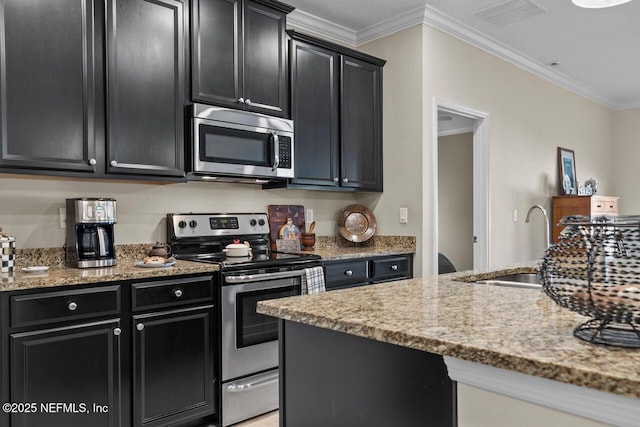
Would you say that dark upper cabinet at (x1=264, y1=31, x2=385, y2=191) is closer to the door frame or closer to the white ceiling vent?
the white ceiling vent

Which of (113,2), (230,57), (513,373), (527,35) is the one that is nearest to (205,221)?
(230,57)

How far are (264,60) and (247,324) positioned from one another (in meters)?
1.72

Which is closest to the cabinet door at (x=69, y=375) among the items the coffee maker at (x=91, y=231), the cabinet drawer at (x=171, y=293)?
the cabinet drawer at (x=171, y=293)

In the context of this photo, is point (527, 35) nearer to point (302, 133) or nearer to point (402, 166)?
point (402, 166)

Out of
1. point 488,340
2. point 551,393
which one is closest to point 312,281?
point 488,340

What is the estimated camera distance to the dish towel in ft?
9.80

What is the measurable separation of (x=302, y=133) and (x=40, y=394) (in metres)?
2.28

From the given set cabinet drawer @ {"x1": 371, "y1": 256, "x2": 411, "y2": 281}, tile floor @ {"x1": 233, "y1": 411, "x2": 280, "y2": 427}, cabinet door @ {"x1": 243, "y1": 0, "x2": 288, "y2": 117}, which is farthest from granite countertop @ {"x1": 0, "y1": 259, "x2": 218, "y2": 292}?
cabinet drawer @ {"x1": 371, "y1": 256, "x2": 411, "y2": 281}

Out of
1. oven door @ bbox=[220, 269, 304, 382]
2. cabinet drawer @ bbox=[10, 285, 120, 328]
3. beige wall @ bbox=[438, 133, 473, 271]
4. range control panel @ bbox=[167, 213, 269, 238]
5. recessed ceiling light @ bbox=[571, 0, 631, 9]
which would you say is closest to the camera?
cabinet drawer @ bbox=[10, 285, 120, 328]

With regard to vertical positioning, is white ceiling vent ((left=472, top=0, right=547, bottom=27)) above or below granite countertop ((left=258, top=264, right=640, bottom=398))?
above

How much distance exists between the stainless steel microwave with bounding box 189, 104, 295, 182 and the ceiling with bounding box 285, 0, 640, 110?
42.0 inches

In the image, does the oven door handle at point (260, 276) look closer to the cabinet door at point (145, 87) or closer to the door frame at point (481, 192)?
the cabinet door at point (145, 87)

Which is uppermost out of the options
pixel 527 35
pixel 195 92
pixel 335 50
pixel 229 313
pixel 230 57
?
pixel 527 35

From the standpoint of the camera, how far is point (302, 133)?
140 inches
